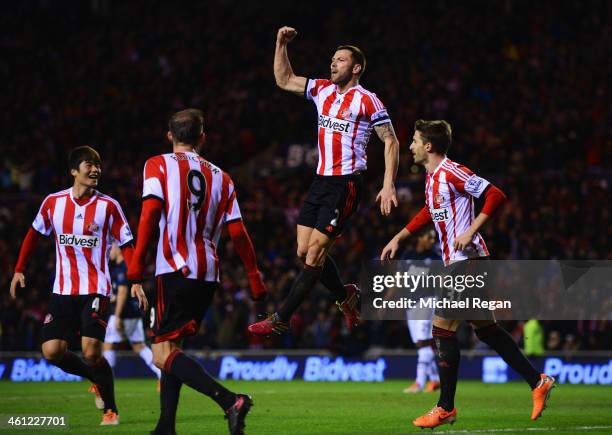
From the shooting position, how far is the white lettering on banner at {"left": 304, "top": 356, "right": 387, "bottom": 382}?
2002cm

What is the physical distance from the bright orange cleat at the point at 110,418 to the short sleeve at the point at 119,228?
5.44 feet

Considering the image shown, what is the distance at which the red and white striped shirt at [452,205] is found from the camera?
368 inches

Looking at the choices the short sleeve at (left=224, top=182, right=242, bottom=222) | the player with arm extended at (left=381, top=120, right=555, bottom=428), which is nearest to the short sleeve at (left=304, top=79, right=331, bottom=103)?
the player with arm extended at (left=381, top=120, right=555, bottom=428)

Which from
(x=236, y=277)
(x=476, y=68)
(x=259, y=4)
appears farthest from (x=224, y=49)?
(x=236, y=277)

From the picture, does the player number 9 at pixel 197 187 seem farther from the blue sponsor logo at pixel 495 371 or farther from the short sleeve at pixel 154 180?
the blue sponsor logo at pixel 495 371

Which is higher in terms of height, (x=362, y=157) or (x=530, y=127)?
(x=530, y=127)

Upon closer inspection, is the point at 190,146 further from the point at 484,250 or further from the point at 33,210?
the point at 33,210

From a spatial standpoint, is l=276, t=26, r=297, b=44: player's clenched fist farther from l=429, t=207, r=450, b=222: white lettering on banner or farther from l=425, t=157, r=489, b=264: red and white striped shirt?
l=429, t=207, r=450, b=222: white lettering on banner

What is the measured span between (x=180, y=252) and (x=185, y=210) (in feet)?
1.01

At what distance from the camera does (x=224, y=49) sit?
3008 centimetres

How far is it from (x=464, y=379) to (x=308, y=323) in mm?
3458

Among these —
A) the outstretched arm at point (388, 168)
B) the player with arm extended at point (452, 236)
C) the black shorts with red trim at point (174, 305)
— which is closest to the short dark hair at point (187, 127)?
the black shorts with red trim at point (174, 305)

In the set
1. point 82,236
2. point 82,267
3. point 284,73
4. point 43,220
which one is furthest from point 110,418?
point 284,73

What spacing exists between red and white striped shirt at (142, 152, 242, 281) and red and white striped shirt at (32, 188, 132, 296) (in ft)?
8.51
